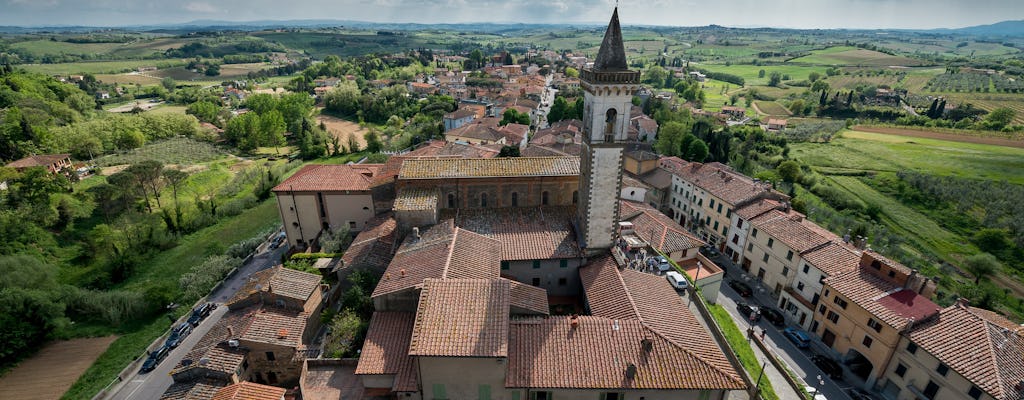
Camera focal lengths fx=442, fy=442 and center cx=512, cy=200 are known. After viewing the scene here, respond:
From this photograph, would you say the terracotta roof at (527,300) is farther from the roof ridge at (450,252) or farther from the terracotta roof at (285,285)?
the terracotta roof at (285,285)

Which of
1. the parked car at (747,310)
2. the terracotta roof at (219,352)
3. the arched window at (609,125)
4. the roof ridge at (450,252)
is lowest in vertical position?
the parked car at (747,310)

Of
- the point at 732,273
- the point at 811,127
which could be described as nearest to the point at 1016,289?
the point at 732,273

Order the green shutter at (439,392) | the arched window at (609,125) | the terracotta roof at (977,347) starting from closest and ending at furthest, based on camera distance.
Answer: the green shutter at (439,392), the terracotta roof at (977,347), the arched window at (609,125)

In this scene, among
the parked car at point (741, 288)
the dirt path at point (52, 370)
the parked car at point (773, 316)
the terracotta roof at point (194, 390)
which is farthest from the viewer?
the parked car at point (741, 288)

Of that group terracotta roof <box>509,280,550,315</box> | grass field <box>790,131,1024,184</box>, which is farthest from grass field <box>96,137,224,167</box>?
grass field <box>790,131,1024,184</box>

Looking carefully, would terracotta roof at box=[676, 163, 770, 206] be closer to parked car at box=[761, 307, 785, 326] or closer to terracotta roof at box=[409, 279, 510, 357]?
parked car at box=[761, 307, 785, 326]

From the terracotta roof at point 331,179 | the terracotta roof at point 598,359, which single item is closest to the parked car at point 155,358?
the terracotta roof at point 331,179

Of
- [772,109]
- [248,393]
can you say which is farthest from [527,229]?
[772,109]

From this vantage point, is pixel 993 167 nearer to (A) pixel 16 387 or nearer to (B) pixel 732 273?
(B) pixel 732 273
